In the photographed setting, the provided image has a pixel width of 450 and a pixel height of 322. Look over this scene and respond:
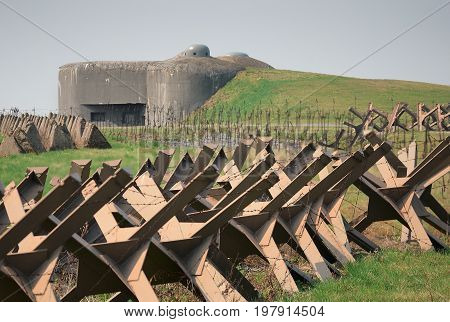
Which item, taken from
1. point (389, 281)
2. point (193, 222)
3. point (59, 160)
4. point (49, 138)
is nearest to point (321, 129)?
point (49, 138)

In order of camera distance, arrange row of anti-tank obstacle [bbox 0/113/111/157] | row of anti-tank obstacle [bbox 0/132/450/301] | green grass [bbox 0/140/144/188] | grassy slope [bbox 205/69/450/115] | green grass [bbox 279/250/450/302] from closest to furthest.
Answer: row of anti-tank obstacle [bbox 0/132/450/301] → green grass [bbox 279/250/450/302] → green grass [bbox 0/140/144/188] → row of anti-tank obstacle [bbox 0/113/111/157] → grassy slope [bbox 205/69/450/115]

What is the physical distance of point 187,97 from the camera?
9325 cm

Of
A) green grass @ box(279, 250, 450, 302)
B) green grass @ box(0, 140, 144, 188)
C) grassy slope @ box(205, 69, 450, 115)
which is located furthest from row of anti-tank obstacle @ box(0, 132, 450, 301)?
grassy slope @ box(205, 69, 450, 115)

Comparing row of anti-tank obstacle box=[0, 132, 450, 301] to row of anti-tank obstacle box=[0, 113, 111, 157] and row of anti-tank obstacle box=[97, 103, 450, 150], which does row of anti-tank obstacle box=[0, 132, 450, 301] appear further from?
row of anti-tank obstacle box=[0, 113, 111, 157]

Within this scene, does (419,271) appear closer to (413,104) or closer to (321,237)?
(321,237)

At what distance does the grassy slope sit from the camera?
74125 millimetres

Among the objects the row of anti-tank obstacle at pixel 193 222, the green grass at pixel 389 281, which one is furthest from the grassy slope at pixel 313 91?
the green grass at pixel 389 281

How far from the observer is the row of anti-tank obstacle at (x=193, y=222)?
18.6 feet

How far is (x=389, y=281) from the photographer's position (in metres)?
8.05

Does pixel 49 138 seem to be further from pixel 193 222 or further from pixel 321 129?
pixel 193 222

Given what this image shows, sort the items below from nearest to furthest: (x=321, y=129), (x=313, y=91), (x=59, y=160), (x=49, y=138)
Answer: (x=59, y=160)
(x=49, y=138)
(x=321, y=129)
(x=313, y=91)

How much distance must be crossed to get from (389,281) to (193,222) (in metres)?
2.15

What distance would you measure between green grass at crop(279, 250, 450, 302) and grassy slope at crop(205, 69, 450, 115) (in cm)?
5944
